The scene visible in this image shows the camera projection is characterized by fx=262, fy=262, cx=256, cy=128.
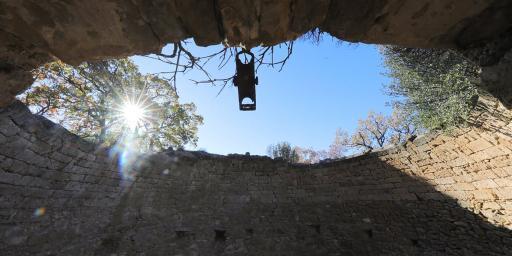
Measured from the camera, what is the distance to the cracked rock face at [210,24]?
52.2 inches

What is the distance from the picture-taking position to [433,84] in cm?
628

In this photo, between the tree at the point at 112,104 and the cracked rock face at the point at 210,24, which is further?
the tree at the point at 112,104

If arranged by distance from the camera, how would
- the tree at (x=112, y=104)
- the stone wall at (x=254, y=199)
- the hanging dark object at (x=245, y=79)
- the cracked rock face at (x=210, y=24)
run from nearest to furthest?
the cracked rock face at (x=210, y=24), the hanging dark object at (x=245, y=79), the stone wall at (x=254, y=199), the tree at (x=112, y=104)

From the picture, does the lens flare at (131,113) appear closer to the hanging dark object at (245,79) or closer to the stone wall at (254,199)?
the stone wall at (254,199)

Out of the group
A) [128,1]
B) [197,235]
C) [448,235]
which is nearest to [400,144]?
[448,235]

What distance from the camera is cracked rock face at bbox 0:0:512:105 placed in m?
1.33

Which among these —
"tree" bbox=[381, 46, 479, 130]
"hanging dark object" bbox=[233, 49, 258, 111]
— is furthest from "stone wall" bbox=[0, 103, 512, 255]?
"hanging dark object" bbox=[233, 49, 258, 111]

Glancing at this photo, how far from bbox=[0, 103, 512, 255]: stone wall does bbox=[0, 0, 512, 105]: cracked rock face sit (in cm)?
332

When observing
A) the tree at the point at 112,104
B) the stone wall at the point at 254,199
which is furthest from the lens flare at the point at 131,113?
the stone wall at the point at 254,199

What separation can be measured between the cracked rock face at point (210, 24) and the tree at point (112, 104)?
9.26m

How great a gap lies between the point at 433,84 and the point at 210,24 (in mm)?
6611

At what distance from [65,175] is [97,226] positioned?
1258 millimetres

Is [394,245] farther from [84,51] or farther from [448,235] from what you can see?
[84,51]

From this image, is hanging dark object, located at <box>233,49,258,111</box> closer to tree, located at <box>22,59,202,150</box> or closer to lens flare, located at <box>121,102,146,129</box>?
tree, located at <box>22,59,202,150</box>
